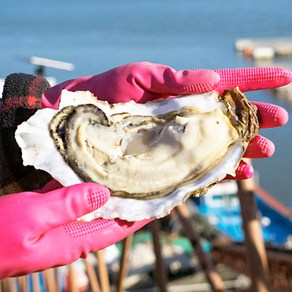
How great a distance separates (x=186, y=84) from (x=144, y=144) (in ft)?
0.26

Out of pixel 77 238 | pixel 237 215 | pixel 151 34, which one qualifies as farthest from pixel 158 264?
pixel 151 34

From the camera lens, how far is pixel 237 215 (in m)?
3.75

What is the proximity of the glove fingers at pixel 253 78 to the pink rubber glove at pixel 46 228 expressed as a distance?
0.65 ft

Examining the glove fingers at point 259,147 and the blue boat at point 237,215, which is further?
the blue boat at point 237,215

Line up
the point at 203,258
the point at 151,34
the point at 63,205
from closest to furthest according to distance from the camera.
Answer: the point at 63,205, the point at 203,258, the point at 151,34

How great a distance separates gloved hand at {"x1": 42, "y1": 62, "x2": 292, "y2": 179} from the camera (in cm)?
71

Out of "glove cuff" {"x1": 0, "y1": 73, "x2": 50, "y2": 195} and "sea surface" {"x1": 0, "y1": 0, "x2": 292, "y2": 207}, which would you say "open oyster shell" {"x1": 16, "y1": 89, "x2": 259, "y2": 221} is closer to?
"glove cuff" {"x1": 0, "y1": 73, "x2": 50, "y2": 195}

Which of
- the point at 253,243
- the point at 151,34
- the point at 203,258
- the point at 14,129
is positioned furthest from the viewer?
the point at 151,34

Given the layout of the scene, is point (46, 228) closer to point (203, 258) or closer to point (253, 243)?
point (253, 243)

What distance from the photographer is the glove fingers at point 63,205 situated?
0.58m

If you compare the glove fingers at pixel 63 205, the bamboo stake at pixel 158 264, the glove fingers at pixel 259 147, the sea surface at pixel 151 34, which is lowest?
the bamboo stake at pixel 158 264

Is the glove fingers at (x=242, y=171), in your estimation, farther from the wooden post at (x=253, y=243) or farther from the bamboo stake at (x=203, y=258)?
the bamboo stake at (x=203, y=258)

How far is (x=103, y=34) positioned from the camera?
37.7 ft

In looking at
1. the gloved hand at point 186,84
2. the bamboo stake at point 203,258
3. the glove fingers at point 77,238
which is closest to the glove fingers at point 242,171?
the gloved hand at point 186,84
